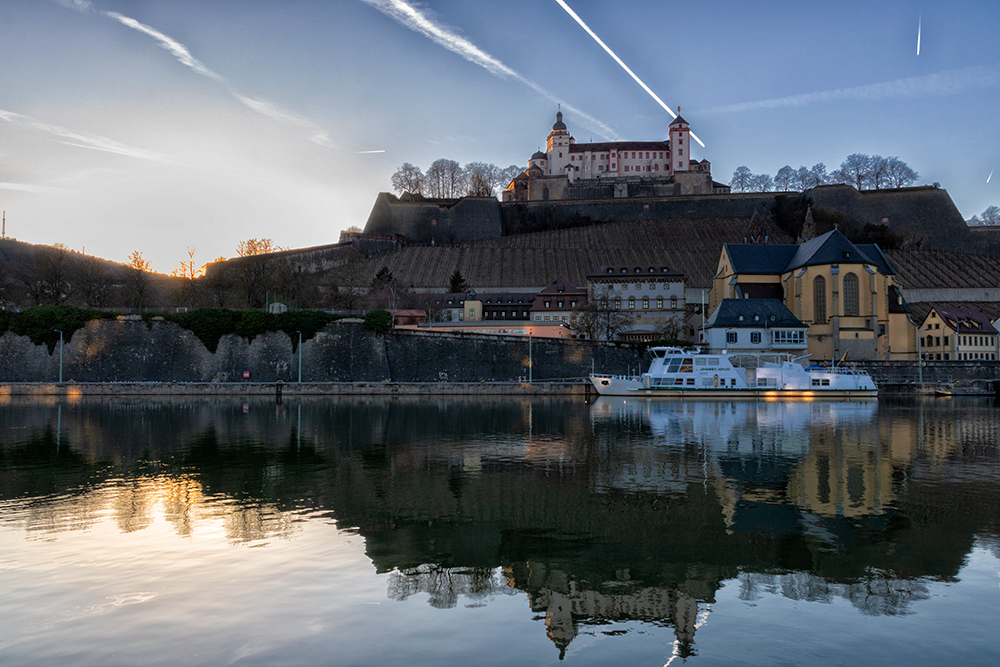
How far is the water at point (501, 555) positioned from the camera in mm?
7551

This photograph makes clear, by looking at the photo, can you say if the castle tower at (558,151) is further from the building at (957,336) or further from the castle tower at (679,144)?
the building at (957,336)

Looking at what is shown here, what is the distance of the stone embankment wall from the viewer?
56.5m

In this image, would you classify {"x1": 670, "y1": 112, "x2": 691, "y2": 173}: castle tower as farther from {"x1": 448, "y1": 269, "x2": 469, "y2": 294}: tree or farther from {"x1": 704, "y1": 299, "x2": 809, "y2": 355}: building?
{"x1": 704, "y1": 299, "x2": 809, "y2": 355}: building

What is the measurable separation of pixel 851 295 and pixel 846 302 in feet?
2.80

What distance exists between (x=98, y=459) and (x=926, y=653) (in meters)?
22.3

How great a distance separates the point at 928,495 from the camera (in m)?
15.3

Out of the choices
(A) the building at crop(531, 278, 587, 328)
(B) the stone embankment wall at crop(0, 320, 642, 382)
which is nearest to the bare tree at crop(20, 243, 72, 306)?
(B) the stone embankment wall at crop(0, 320, 642, 382)

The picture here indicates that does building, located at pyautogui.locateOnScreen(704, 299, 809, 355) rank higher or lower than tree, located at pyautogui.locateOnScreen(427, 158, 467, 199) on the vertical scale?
lower

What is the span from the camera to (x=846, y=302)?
62938 mm

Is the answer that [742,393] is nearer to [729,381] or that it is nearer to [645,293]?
[729,381]

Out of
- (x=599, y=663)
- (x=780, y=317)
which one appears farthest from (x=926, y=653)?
(x=780, y=317)

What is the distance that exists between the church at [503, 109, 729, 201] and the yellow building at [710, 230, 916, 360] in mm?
55732

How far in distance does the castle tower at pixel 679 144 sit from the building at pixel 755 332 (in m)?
69.7

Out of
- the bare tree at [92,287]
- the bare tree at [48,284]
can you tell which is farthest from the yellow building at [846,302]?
the bare tree at [48,284]
